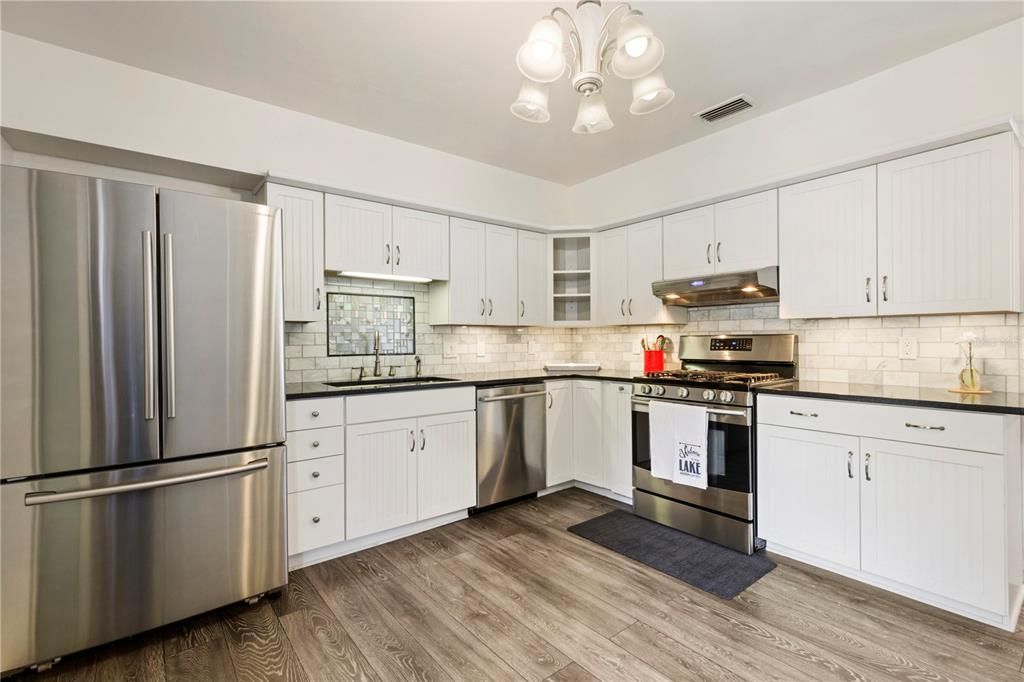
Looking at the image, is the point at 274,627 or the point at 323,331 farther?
the point at 323,331

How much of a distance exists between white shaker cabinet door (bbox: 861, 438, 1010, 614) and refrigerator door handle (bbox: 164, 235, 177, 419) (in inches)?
129

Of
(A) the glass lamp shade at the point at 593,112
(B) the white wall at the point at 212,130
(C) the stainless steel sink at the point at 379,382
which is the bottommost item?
(C) the stainless steel sink at the point at 379,382

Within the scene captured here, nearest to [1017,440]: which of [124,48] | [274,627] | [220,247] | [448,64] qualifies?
[448,64]

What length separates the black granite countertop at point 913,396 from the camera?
203cm

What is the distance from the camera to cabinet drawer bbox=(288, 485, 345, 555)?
104 inches

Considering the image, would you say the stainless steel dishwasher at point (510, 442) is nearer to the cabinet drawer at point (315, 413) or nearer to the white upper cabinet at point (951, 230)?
the cabinet drawer at point (315, 413)

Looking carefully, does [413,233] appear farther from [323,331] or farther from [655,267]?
[655,267]

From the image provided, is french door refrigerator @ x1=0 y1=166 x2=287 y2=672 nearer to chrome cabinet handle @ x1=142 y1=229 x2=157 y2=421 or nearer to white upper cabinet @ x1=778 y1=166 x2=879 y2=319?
chrome cabinet handle @ x1=142 y1=229 x2=157 y2=421

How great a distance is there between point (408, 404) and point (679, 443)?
1.77 meters

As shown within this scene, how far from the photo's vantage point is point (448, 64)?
100 inches

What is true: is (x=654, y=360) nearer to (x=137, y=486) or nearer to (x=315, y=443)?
(x=315, y=443)

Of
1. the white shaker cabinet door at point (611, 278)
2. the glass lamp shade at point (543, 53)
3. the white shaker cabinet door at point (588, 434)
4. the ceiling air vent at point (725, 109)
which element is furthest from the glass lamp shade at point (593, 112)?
the white shaker cabinet door at point (588, 434)

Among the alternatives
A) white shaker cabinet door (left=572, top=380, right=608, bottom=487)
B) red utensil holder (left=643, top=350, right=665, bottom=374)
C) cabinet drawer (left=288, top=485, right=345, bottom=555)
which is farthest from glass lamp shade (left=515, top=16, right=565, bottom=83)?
red utensil holder (left=643, top=350, right=665, bottom=374)

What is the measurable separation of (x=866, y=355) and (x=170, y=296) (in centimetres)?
374
